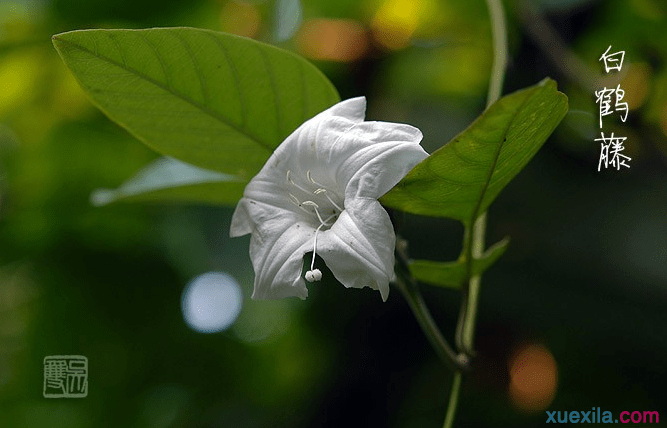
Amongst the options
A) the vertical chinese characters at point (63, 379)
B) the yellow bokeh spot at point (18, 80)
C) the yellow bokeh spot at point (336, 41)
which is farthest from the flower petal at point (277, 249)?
the yellow bokeh spot at point (18, 80)

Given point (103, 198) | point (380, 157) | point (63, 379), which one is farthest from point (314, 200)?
point (63, 379)

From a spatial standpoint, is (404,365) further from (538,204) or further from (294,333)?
(538,204)

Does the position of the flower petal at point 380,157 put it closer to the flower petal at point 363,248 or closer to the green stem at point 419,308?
the flower petal at point 363,248

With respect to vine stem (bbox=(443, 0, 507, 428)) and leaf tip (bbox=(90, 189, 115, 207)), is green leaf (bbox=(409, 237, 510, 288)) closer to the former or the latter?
vine stem (bbox=(443, 0, 507, 428))

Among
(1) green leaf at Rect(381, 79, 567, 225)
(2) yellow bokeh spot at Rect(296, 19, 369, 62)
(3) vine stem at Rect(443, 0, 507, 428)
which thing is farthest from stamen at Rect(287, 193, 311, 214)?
(2) yellow bokeh spot at Rect(296, 19, 369, 62)

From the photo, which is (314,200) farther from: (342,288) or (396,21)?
(396,21)

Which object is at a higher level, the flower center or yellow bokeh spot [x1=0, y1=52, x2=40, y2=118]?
the flower center
